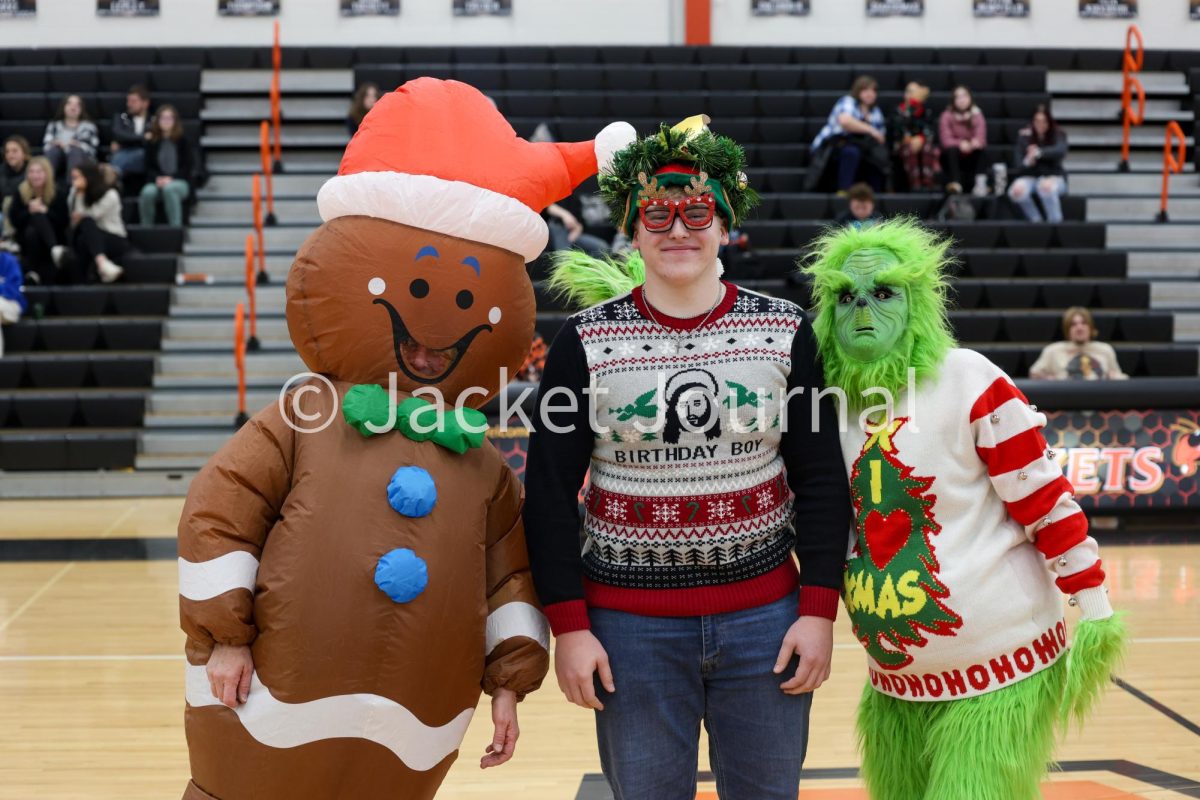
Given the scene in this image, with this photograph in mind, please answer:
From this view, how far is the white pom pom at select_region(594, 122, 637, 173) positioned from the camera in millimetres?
2160

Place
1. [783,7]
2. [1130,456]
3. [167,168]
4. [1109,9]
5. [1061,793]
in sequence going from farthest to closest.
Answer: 1. [1109,9]
2. [783,7]
3. [167,168]
4. [1130,456]
5. [1061,793]

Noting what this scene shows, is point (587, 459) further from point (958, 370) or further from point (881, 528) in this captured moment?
point (958, 370)

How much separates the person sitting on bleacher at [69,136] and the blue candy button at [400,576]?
734 centimetres

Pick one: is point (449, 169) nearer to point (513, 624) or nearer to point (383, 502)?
point (383, 502)

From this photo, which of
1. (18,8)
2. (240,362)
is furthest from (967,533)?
(18,8)

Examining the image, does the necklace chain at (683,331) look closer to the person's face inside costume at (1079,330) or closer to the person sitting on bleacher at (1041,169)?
the person's face inside costume at (1079,330)

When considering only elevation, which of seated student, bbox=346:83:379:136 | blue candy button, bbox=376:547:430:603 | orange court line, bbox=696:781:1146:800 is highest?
seated student, bbox=346:83:379:136

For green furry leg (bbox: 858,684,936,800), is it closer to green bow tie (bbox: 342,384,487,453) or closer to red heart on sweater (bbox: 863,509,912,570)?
red heart on sweater (bbox: 863,509,912,570)

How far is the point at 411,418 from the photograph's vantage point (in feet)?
6.72

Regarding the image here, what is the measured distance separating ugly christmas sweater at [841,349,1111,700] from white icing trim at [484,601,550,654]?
547 millimetres

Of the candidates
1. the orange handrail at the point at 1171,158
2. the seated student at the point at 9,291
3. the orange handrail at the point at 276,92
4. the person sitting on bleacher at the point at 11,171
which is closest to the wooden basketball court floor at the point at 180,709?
the seated student at the point at 9,291

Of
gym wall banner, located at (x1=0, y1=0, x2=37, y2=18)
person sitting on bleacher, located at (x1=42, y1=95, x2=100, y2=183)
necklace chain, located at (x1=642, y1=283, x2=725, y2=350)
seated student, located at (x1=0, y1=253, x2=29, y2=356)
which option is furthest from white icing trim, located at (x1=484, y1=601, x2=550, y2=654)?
gym wall banner, located at (x1=0, y1=0, x2=37, y2=18)

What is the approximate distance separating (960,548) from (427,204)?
104cm

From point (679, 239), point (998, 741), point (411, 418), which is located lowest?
point (998, 741)
